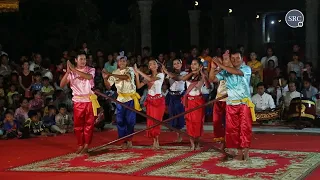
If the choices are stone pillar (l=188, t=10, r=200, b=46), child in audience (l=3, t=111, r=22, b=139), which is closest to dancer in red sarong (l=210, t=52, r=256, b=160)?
child in audience (l=3, t=111, r=22, b=139)

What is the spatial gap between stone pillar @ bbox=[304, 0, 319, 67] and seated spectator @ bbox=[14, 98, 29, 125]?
26.2 feet

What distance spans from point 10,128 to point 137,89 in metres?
2.95

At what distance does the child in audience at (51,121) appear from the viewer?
11109mm

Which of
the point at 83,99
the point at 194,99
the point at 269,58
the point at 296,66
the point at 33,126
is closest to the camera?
the point at 83,99

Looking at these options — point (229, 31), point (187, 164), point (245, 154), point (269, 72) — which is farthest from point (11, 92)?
point (229, 31)

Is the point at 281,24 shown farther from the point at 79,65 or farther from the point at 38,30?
the point at 79,65

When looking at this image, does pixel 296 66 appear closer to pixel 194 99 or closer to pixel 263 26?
pixel 194 99

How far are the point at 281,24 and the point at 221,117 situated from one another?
798 inches

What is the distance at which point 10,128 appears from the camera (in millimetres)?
10656

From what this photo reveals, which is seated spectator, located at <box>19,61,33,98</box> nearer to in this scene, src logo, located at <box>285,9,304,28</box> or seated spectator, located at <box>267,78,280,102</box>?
seated spectator, located at <box>267,78,280,102</box>

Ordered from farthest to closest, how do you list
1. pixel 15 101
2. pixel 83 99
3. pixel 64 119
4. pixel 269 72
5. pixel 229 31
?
pixel 229 31
pixel 269 72
pixel 15 101
pixel 64 119
pixel 83 99

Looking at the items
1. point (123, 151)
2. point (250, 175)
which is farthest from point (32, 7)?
point (250, 175)

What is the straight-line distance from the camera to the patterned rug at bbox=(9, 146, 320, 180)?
255 inches

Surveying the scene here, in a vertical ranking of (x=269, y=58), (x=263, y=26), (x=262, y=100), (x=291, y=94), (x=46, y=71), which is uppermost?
(x=263, y=26)
